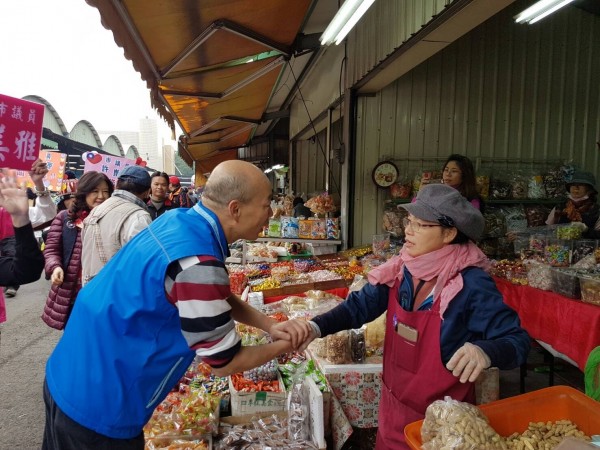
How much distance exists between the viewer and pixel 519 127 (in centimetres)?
630

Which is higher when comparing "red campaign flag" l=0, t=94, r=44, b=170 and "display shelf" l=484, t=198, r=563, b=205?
"red campaign flag" l=0, t=94, r=44, b=170

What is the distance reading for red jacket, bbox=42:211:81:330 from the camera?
337cm

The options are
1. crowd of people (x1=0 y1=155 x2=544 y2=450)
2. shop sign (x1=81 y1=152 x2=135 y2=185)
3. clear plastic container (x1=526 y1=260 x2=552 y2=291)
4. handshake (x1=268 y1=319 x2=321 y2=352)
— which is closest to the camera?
crowd of people (x1=0 y1=155 x2=544 y2=450)

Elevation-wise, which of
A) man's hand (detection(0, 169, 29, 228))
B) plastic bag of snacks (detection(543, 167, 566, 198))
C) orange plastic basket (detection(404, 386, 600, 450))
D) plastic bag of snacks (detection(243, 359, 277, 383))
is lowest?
plastic bag of snacks (detection(243, 359, 277, 383))

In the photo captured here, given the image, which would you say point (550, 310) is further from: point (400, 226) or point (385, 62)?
point (385, 62)

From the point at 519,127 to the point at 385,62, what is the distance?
2942mm

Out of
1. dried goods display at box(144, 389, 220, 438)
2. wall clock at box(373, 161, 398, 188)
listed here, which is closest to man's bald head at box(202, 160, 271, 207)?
dried goods display at box(144, 389, 220, 438)

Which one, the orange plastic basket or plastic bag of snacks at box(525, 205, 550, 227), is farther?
plastic bag of snacks at box(525, 205, 550, 227)

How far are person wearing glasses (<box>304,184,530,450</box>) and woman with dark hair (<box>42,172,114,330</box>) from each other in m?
2.52

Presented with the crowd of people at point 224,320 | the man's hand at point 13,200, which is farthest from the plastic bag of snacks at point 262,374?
the man's hand at point 13,200

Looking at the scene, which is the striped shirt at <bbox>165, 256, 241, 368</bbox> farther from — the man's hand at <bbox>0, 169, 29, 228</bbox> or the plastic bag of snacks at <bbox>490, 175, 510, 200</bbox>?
the plastic bag of snacks at <bbox>490, 175, 510, 200</bbox>

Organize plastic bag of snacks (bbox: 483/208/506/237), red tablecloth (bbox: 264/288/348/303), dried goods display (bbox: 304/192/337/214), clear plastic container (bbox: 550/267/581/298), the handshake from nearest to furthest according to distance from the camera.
Result: the handshake
clear plastic container (bbox: 550/267/581/298)
red tablecloth (bbox: 264/288/348/303)
dried goods display (bbox: 304/192/337/214)
plastic bag of snacks (bbox: 483/208/506/237)

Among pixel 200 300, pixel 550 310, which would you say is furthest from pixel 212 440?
pixel 550 310

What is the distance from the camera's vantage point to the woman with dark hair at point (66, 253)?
132 inches
